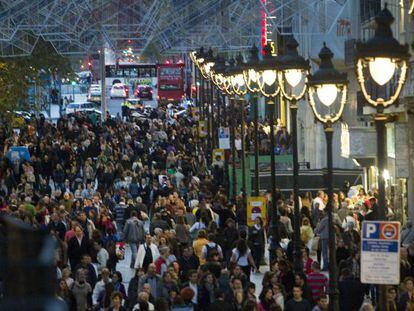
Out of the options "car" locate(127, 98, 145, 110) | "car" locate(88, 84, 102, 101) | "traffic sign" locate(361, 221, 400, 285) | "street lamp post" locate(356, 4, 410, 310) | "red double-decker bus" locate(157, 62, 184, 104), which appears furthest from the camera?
"car" locate(88, 84, 102, 101)

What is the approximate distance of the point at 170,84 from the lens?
113 metres

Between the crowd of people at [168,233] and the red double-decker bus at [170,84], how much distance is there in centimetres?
5241

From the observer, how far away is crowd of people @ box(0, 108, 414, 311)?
17.8 m

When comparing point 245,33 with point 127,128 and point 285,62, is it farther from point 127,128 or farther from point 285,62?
point 285,62

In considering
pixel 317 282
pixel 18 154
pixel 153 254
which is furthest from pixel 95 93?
pixel 317 282

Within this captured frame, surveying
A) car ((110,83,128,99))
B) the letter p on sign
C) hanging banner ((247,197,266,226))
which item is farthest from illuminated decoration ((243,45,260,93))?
car ((110,83,128,99))

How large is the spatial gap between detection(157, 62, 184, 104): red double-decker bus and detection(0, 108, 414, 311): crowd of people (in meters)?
52.4

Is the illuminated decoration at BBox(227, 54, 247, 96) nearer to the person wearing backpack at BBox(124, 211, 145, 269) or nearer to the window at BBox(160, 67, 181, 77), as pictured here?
the person wearing backpack at BBox(124, 211, 145, 269)

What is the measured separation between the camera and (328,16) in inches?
2218

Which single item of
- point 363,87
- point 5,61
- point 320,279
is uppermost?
point 5,61

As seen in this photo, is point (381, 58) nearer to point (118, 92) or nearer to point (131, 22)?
point (131, 22)

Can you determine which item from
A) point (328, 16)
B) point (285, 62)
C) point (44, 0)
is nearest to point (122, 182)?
point (328, 16)

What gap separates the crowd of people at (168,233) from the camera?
17.8 metres

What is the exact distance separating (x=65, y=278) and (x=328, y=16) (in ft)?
126
